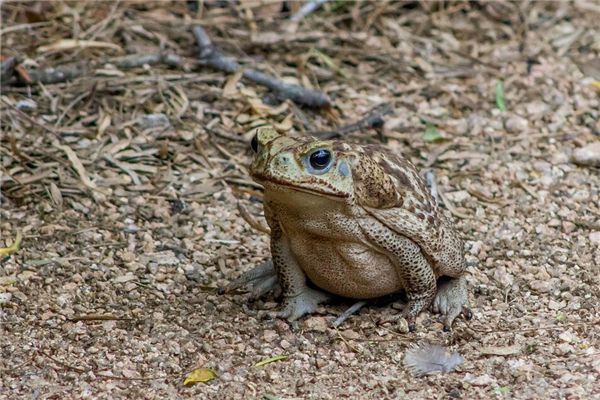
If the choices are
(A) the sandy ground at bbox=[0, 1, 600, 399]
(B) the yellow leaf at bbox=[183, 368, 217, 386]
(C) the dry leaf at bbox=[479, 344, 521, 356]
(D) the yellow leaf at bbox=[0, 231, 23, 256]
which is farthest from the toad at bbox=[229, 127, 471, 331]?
(D) the yellow leaf at bbox=[0, 231, 23, 256]

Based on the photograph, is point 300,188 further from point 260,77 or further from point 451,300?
point 260,77

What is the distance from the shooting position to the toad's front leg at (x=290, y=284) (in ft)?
17.8

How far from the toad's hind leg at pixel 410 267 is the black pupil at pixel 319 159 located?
44 centimetres

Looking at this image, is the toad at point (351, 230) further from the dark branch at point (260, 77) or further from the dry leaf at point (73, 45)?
the dry leaf at point (73, 45)

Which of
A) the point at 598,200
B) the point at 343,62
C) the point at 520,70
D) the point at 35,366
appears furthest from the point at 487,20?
the point at 35,366

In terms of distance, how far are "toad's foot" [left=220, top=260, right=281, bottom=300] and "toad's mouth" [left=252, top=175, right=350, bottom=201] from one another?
93 centimetres

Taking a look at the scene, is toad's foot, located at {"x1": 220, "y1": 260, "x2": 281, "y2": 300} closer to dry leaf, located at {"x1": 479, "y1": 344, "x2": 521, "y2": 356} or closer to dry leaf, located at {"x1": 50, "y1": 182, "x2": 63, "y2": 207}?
dry leaf, located at {"x1": 479, "y1": 344, "x2": 521, "y2": 356}

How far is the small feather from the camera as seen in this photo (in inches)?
196

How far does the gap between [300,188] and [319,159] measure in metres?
0.16

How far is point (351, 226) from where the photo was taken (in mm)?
5098

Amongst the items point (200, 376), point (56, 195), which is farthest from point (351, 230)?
point (56, 195)

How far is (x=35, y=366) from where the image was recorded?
4.96 metres

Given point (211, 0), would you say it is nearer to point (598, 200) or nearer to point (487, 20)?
point (487, 20)

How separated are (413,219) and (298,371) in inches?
37.5
